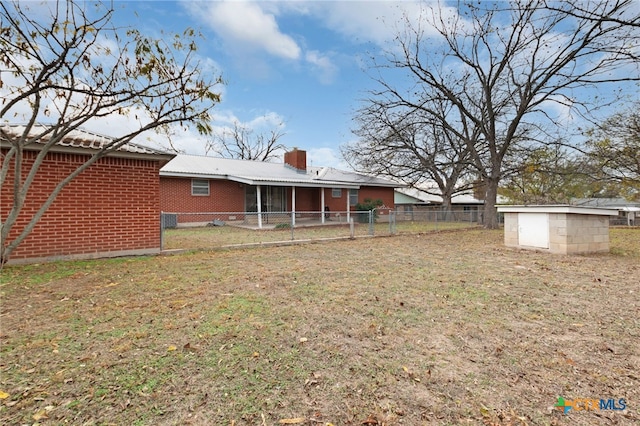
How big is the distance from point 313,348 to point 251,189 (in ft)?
53.3

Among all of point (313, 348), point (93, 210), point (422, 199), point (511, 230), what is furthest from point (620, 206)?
point (93, 210)

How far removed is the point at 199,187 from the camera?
→ 1639 cm

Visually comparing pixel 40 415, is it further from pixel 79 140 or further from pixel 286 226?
pixel 286 226

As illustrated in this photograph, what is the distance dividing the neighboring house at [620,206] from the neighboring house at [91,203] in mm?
17471

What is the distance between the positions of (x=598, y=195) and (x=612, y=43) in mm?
31270

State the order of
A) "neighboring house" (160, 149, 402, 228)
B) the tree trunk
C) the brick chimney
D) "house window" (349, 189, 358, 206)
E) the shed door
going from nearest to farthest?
the shed door, "neighboring house" (160, 149, 402, 228), the tree trunk, the brick chimney, "house window" (349, 189, 358, 206)

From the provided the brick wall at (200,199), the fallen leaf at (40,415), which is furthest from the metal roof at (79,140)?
the brick wall at (200,199)

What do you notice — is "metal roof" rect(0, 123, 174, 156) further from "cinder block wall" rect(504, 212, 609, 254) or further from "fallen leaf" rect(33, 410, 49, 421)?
"cinder block wall" rect(504, 212, 609, 254)

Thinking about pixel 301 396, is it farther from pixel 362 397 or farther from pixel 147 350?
pixel 147 350

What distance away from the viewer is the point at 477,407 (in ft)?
6.83

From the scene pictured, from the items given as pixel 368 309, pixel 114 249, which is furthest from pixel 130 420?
pixel 114 249

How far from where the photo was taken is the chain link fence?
11.3 meters

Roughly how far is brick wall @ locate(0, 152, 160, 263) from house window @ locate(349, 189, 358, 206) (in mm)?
15915

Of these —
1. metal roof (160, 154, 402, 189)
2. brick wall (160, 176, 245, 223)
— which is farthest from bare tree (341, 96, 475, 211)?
brick wall (160, 176, 245, 223)
